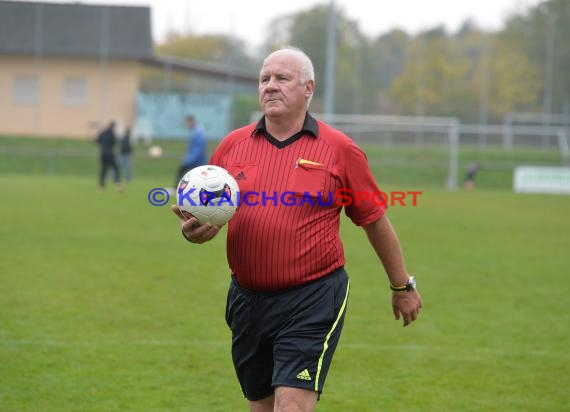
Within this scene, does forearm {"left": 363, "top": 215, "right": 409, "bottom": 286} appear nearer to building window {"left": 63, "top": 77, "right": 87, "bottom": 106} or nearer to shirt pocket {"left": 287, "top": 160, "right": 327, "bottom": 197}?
shirt pocket {"left": 287, "top": 160, "right": 327, "bottom": 197}

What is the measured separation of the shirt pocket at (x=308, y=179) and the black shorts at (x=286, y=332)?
43 centimetres

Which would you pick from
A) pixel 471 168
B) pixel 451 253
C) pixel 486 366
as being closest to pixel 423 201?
pixel 471 168

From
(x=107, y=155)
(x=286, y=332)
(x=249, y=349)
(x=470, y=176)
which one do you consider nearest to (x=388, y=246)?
(x=286, y=332)

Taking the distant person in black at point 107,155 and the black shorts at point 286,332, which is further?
the distant person in black at point 107,155

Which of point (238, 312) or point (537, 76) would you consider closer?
point (238, 312)

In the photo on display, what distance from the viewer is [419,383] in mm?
6883

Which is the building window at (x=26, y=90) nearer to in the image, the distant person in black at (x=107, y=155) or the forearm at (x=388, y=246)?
the distant person in black at (x=107, y=155)

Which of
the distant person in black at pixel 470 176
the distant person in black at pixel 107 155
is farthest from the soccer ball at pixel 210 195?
the distant person in black at pixel 470 176

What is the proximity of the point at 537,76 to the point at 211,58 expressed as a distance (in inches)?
727

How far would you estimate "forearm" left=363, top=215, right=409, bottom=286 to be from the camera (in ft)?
14.9

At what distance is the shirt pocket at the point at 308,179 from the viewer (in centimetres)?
438

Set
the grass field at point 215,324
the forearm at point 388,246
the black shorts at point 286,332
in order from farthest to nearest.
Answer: the grass field at point 215,324 → the forearm at point 388,246 → the black shorts at point 286,332

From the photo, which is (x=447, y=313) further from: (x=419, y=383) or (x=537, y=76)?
(x=537, y=76)

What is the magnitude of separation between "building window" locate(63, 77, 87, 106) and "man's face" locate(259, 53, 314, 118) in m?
37.1
